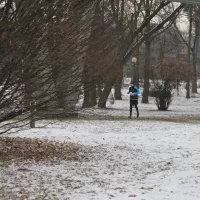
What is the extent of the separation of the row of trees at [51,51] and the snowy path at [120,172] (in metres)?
1.10

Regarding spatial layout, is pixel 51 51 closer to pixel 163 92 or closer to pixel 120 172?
pixel 120 172

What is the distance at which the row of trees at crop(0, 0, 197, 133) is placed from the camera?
256 inches

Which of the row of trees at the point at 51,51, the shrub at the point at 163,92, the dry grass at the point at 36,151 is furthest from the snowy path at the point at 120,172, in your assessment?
the shrub at the point at 163,92

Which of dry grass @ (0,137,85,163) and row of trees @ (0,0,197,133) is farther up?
row of trees @ (0,0,197,133)

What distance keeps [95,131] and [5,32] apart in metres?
7.09

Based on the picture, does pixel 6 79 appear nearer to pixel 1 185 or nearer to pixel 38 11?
pixel 38 11

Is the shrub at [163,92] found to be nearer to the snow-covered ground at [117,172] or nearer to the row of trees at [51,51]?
the snow-covered ground at [117,172]

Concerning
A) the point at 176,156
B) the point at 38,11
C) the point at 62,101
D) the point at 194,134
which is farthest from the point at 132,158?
the point at 194,134

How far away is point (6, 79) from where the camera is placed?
23.3ft

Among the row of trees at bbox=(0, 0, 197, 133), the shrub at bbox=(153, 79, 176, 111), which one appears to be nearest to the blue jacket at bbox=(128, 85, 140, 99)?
the shrub at bbox=(153, 79, 176, 111)

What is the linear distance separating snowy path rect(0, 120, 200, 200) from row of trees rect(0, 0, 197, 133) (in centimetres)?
110

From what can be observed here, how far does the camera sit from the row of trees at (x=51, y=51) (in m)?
6.51

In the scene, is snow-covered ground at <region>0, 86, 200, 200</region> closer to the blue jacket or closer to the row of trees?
the row of trees

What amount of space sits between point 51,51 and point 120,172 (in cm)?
218
